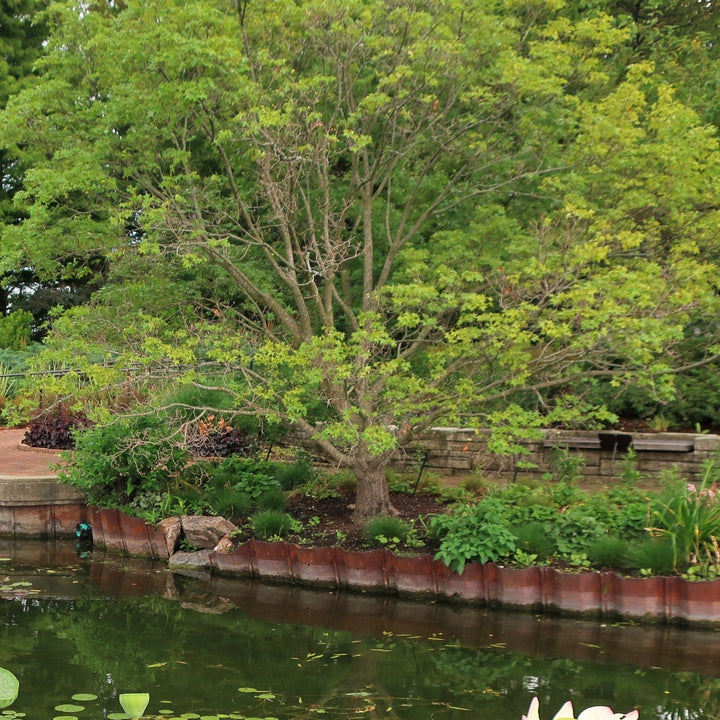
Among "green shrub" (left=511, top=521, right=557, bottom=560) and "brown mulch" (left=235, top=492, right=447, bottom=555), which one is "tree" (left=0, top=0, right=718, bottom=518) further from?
"green shrub" (left=511, top=521, right=557, bottom=560)

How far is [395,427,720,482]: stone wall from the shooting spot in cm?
973

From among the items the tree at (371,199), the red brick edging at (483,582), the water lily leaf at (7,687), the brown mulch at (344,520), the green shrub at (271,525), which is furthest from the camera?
the green shrub at (271,525)

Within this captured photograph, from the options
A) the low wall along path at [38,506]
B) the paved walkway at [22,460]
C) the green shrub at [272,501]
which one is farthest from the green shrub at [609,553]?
the paved walkway at [22,460]

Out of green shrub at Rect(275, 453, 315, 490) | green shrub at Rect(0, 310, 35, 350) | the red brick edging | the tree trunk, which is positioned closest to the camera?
the red brick edging

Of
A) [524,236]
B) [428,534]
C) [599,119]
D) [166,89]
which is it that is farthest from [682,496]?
[166,89]

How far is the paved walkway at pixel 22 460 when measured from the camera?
10.6m

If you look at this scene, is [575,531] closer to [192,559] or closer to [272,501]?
[272,501]

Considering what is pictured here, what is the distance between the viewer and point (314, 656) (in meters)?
6.34

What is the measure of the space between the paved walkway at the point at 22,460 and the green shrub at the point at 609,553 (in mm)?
5625

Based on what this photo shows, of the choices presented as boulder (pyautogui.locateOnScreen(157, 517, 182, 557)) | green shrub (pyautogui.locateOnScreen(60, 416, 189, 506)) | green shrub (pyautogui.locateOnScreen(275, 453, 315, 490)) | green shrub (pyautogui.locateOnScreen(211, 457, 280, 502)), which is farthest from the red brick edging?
green shrub (pyautogui.locateOnScreen(275, 453, 315, 490))

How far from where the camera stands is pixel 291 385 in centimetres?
908

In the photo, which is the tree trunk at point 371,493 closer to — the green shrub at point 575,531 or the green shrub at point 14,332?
the green shrub at point 575,531

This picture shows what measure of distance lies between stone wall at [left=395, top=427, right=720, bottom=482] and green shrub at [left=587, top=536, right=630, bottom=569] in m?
2.01

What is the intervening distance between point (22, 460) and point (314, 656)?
6978mm
